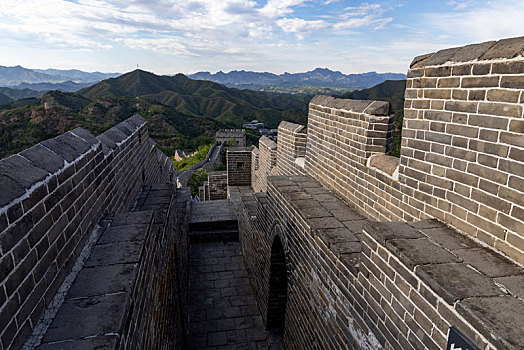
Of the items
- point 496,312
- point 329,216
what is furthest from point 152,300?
point 496,312

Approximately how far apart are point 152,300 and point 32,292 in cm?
126

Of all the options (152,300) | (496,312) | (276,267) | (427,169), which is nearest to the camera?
(496,312)

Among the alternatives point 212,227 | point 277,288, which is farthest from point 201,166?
point 277,288

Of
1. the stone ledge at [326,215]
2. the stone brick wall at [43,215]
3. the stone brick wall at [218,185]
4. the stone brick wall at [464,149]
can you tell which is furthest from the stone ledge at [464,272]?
the stone brick wall at [218,185]

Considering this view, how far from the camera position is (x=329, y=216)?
146 inches

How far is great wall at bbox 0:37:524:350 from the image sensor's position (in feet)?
5.56

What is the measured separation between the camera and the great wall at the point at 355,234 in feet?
5.56

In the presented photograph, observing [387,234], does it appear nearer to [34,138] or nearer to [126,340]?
[126,340]

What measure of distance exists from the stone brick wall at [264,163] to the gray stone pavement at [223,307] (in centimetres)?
259

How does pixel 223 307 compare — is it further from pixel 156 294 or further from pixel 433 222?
pixel 433 222

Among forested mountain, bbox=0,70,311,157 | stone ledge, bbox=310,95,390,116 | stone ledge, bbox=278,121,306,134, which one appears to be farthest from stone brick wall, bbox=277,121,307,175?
forested mountain, bbox=0,70,311,157

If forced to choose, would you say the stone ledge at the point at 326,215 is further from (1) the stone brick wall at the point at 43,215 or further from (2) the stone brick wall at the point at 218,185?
(2) the stone brick wall at the point at 218,185

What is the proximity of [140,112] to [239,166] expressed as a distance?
53.4 m

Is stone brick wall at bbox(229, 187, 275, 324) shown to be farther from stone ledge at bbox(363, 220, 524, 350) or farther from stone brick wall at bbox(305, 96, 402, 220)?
stone ledge at bbox(363, 220, 524, 350)
